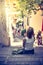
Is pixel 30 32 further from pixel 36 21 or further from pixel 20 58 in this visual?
pixel 20 58

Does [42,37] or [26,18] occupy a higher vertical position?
[26,18]

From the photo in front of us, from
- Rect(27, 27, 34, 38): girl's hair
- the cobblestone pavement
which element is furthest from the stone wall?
Rect(27, 27, 34, 38): girl's hair

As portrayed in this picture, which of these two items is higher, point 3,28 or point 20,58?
point 3,28

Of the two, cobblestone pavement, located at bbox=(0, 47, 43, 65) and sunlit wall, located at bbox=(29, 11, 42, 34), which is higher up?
sunlit wall, located at bbox=(29, 11, 42, 34)

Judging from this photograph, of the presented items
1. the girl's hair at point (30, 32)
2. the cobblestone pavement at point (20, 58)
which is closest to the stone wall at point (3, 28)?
the cobblestone pavement at point (20, 58)

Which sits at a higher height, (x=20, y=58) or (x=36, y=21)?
(x=36, y=21)

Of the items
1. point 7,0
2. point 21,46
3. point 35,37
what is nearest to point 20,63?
point 21,46

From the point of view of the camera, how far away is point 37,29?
128cm

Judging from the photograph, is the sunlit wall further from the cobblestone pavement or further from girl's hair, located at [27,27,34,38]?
the cobblestone pavement

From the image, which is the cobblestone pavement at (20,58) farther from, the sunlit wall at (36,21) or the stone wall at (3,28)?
the sunlit wall at (36,21)

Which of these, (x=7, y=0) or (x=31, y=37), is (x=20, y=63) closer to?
(x=31, y=37)

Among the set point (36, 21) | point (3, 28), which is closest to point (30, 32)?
point (36, 21)

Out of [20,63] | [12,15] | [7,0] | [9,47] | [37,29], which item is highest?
[7,0]

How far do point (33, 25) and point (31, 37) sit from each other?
4.0 inches
